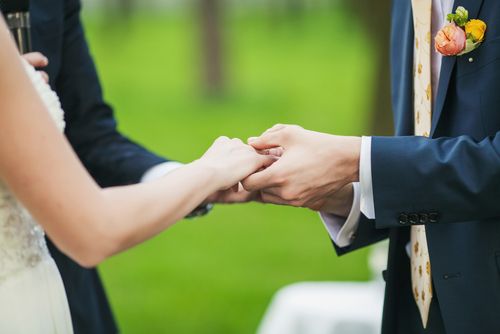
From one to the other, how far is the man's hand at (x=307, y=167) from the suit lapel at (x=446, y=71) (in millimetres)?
238

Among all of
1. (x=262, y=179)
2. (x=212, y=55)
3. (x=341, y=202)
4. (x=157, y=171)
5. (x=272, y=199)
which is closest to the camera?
(x=262, y=179)

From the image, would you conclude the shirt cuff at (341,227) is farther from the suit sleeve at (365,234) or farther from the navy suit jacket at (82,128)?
the navy suit jacket at (82,128)

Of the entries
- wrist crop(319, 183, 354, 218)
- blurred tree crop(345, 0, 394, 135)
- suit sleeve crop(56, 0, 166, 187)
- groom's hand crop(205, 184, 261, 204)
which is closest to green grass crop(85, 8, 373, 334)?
blurred tree crop(345, 0, 394, 135)

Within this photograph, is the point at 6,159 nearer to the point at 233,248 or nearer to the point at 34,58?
the point at 34,58

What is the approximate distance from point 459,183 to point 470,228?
0.63 feet

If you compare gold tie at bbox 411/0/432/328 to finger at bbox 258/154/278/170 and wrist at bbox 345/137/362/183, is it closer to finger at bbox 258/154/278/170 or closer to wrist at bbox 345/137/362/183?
wrist at bbox 345/137/362/183

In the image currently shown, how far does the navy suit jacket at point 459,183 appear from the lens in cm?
215

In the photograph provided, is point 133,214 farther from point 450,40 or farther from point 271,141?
point 450,40

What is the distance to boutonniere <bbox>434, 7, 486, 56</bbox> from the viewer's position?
2150 mm

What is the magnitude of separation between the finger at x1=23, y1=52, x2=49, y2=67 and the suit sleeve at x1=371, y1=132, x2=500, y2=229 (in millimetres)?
1043

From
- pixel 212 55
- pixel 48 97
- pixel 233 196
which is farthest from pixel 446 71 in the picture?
pixel 212 55

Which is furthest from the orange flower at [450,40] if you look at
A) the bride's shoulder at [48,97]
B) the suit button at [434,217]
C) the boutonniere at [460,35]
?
the bride's shoulder at [48,97]

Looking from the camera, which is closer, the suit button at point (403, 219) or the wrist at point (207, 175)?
the wrist at point (207, 175)

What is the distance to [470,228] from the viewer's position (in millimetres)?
2279
